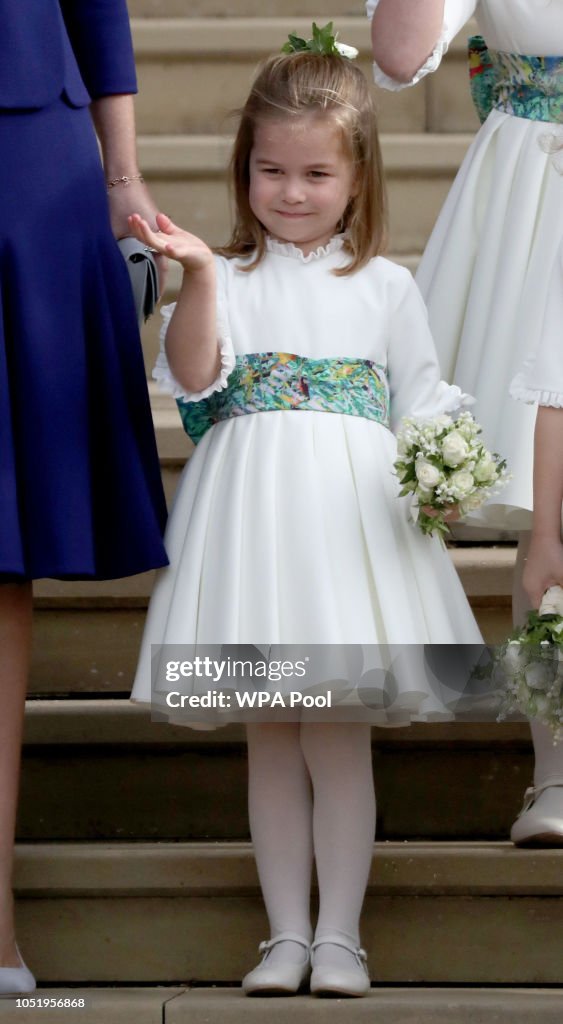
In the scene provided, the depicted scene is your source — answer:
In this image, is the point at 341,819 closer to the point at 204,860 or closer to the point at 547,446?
the point at 204,860

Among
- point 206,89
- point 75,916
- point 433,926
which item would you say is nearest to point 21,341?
point 75,916

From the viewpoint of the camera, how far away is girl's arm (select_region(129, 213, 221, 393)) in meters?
2.36

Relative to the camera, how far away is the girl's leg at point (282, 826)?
2396 millimetres

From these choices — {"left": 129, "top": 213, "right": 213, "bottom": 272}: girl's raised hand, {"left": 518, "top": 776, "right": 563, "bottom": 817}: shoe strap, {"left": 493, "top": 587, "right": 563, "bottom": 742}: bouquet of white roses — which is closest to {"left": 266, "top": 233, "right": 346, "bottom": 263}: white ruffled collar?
{"left": 129, "top": 213, "right": 213, "bottom": 272}: girl's raised hand

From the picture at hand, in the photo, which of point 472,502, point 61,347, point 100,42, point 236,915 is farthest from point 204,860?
point 100,42

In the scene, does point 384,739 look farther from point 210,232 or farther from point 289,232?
point 210,232

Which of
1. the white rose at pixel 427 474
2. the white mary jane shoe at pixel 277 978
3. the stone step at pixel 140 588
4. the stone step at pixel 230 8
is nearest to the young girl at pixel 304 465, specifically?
the white mary jane shoe at pixel 277 978

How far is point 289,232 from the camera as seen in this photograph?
8.49ft

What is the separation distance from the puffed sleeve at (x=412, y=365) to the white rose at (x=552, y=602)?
505 millimetres

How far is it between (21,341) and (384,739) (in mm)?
977

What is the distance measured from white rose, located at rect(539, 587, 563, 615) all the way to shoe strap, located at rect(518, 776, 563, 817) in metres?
0.60

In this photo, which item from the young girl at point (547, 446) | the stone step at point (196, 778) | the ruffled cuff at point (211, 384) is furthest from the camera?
the stone step at point (196, 778)

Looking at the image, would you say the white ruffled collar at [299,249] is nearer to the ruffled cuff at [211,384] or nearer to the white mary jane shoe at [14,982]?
the ruffled cuff at [211,384]

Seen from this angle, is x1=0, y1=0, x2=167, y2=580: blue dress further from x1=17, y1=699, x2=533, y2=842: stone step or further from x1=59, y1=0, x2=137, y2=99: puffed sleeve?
x1=17, y1=699, x2=533, y2=842: stone step
